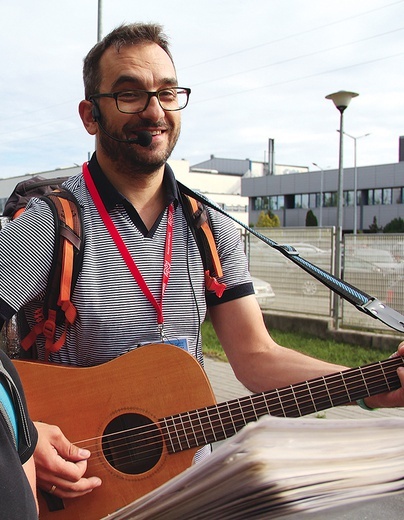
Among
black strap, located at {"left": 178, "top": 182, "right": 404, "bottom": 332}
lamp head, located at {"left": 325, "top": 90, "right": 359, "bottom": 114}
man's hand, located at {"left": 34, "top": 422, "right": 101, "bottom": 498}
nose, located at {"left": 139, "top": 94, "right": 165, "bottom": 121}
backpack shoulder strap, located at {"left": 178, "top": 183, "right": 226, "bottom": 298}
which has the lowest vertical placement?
man's hand, located at {"left": 34, "top": 422, "right": 101, "bottom": 498}

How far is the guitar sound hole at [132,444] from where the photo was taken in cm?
181

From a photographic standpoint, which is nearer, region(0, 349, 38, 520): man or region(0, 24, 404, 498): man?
region(0, 349, 38, 520): man

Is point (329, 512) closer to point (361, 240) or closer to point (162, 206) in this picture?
point (162, 206)

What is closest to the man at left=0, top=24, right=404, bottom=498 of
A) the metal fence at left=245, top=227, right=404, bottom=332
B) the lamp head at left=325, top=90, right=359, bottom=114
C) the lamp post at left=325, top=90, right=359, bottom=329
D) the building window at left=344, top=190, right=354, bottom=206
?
the metal fence at left=245, top=227, right=404, bottom=332

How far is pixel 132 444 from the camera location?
1819mm

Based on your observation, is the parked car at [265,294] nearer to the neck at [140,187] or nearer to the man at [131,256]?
the man at [131,256]

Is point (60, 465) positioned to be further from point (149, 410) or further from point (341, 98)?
point (341, 98)

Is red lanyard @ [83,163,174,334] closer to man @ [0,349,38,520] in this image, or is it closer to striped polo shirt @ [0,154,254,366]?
striped polo shirt @ [0,154,254,366]

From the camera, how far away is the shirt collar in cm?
194

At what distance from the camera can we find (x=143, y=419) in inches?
71.8

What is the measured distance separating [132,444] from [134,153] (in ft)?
3.05

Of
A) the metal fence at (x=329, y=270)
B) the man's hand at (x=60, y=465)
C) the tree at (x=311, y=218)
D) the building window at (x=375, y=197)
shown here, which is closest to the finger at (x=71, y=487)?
the man's hand at (x=60, y=465)

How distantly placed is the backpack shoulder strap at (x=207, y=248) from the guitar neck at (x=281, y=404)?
40cm

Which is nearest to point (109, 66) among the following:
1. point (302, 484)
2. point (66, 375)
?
point (66, 375)
